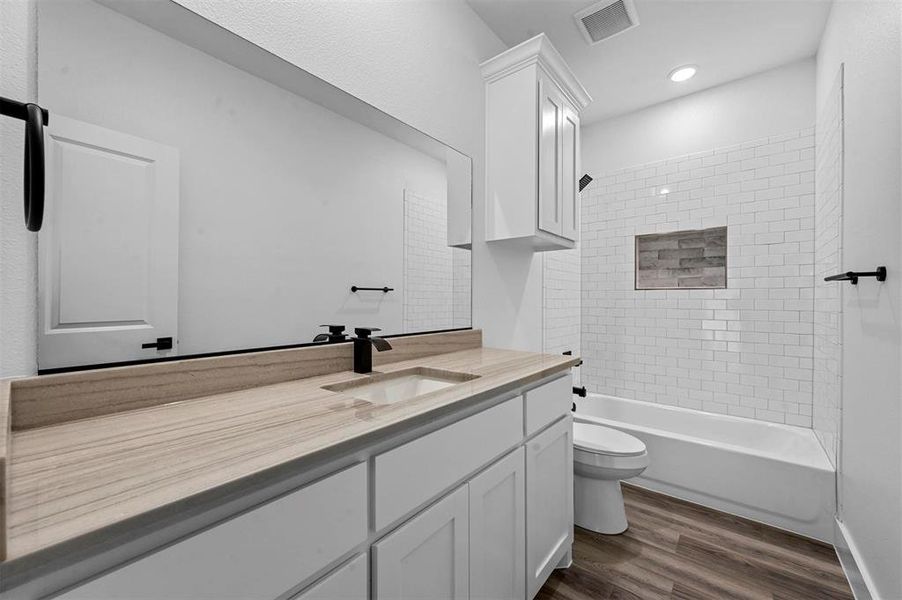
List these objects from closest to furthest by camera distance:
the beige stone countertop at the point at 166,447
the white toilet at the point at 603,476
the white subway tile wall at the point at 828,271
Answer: the beige stone countertop at the point at 166,447
the white subway tile wall at the point at 828,271
the white toilet at the point at 603,476

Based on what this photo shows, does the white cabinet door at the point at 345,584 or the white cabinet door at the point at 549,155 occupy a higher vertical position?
the white cabinet door at the point at 549,155

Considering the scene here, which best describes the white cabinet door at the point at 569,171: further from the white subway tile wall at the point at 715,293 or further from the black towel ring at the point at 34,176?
the black towel ring at the point at 34,176

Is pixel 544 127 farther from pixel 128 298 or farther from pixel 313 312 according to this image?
pixel 128 298

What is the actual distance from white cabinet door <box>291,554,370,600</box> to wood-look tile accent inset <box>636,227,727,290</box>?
10.1 ft

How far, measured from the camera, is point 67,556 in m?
0.44

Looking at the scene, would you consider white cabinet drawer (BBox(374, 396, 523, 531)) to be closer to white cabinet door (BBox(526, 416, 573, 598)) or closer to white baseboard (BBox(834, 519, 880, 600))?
white cabinet door (BBox(526, 416, 573, 598))

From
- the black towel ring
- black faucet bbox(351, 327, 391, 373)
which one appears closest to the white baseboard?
black faucet bbox(351, 327, 391, 373)

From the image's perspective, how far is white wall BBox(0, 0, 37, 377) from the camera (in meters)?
0.77

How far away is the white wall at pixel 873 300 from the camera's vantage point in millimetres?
1271

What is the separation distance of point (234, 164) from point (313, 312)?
50 centimetres

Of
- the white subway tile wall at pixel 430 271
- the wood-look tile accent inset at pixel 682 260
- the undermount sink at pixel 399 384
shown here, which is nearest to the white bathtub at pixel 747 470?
the wood-look tile accent inset at pixel 682 260

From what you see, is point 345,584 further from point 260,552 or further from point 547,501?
point 547,501

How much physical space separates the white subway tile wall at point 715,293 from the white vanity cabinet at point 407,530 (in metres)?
1.95

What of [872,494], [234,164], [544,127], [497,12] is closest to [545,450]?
[872,494]
